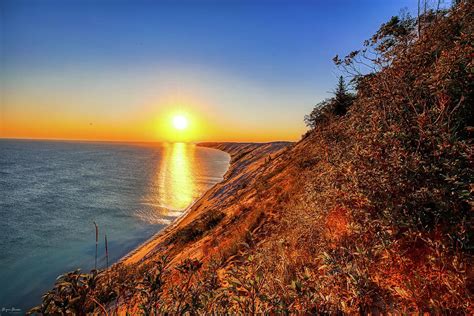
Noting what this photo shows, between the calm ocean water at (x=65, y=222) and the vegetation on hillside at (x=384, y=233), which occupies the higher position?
the vegetation on hillside at (x=384, y=233)

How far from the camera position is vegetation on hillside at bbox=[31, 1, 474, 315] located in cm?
245

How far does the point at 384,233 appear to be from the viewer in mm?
3264

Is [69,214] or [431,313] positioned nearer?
[431,313]

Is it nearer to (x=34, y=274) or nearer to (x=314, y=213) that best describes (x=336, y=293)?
(x=314, y=213)

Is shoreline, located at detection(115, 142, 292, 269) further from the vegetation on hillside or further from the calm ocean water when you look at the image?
the vegetation on hillside

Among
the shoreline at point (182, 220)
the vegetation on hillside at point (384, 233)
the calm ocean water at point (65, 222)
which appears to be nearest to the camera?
the vegetation on hillside at point (384, 233)

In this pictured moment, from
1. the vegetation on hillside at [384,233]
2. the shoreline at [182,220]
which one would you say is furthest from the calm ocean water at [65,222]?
the vegetation on hillside at [384,233]

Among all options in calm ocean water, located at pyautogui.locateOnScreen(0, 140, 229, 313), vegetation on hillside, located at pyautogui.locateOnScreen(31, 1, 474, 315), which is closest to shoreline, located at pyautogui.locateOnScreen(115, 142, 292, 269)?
calm ocean water, located at pyautogui.locateOnScreen(0, 140, 229, 313)

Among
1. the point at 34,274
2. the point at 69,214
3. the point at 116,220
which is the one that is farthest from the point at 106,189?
the point at 34,274

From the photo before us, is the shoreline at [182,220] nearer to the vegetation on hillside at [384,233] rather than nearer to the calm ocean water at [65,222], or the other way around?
the calm ocean water at [65,222]

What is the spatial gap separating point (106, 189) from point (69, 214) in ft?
36.9

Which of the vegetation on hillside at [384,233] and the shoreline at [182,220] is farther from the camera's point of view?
the shoreline at [182,220]

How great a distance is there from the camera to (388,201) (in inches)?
136

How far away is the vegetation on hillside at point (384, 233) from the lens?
2453mm
